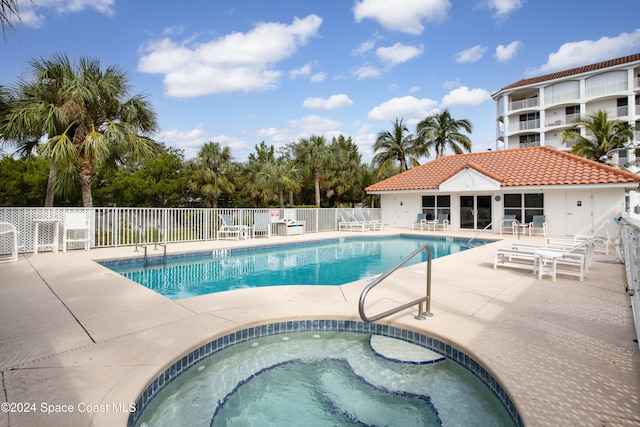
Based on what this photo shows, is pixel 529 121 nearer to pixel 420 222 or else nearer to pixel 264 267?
pixel 420 222

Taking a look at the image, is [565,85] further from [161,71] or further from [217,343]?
[217,343]

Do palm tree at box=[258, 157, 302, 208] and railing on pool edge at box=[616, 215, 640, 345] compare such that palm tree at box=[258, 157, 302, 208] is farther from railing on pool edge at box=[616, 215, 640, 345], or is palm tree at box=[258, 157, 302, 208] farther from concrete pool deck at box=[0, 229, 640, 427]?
railing on pool edge at box=[616, 215, 640, 345]

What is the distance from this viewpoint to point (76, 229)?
34.8ft

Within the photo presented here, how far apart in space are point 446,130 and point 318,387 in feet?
91.1

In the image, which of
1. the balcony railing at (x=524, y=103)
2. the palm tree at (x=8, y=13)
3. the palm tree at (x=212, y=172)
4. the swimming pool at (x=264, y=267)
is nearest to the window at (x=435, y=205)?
the swimming pool at (x=264, y=267)

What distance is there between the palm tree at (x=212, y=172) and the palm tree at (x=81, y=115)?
48.1ft

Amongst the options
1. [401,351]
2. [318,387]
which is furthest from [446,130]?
[318,387]

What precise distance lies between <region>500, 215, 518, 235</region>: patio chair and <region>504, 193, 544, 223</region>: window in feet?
2.83

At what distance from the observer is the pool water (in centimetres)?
286

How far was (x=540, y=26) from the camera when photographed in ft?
59.9

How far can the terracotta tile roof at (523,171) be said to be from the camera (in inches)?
568

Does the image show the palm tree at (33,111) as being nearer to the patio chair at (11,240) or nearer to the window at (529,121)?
the patio chair at (11,240)

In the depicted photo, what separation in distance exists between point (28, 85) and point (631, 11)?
40231mm

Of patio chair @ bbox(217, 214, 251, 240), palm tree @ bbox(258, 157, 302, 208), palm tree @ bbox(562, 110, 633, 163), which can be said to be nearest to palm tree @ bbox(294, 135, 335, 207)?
palm tree @ bbox(258, 157, 302, 208)
